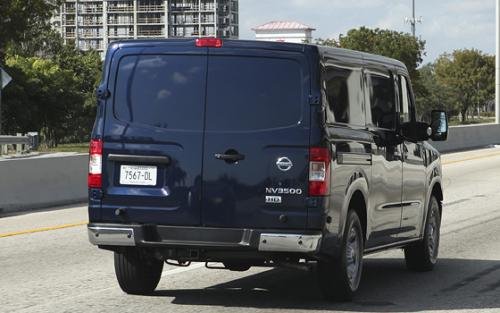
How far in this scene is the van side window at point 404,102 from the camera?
1036cm

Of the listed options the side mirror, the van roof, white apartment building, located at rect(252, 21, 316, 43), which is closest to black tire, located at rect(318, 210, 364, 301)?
the van roof

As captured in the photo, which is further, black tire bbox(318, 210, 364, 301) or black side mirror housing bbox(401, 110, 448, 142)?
black side mirror housing bbox(401, 110, 448, 142)

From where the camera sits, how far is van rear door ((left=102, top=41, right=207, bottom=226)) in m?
8.23

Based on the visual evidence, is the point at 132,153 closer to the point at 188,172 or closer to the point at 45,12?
the point at 188,172

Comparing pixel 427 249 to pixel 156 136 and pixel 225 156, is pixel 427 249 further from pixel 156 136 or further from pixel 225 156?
pixel 156 136

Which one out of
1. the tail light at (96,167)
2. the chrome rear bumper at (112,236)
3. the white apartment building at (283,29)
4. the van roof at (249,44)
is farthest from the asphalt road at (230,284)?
the white apartment building at (283,29)

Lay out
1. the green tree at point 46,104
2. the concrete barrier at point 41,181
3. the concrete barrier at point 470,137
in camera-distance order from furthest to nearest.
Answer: the green tree at point 46,104
the concrete barrier at point 470,137
the concrete barrier at point 41,181

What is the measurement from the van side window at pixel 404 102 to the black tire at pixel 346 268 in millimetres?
1701

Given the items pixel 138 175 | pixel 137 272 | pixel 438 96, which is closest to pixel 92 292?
pixel 137 272

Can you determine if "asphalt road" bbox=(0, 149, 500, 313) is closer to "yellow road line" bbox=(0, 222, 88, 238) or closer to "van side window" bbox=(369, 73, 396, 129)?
"yellow road line" bbox=(0, 222, 88, 238)

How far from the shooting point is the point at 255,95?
8227mm

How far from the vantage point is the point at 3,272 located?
435 inches

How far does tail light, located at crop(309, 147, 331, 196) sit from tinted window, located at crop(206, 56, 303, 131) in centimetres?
29

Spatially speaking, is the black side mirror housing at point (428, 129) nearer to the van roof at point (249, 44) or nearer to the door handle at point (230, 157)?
the van roof at point (249, 44)
